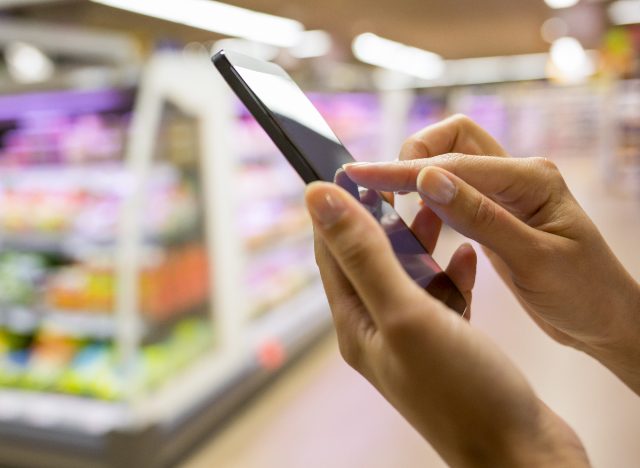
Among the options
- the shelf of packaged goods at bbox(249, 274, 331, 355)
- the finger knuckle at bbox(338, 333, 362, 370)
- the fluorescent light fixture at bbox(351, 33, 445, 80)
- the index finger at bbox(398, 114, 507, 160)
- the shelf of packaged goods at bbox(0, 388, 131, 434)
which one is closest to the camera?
the finger knuckle at bbox(338, 333, 362, 370)

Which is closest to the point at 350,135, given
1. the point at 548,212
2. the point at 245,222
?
the point at 245,222

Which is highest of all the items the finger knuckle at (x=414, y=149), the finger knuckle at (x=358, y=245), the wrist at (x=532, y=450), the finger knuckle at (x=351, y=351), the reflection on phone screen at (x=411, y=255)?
the finger knuckle at (x=414, y=149)

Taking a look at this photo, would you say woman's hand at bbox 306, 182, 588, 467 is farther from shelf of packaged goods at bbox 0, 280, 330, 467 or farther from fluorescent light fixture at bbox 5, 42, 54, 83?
fluorescent light fixture at bbox 5, 42, 54, 83

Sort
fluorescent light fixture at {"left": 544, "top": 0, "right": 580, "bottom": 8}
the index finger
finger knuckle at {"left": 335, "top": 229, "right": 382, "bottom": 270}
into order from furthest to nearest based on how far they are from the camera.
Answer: fluorescent light fixture at {"left": 544, "top": 0, "right": 580, "bottom": 8}, the index finger, finger knuckle at {"left": 335, "top": 229, "right": 382, "bottom": 270}

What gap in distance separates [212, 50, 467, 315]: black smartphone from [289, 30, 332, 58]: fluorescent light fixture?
12.8 m

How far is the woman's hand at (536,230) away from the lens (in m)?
0.63

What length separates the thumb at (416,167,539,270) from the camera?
60 centimetres

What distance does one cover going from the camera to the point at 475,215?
0.64m

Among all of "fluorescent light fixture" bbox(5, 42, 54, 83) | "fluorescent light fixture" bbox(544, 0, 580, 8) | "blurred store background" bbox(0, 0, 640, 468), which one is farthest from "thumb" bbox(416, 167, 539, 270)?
"fluorescent light fixture" bbox(5, 42, 54, 83)

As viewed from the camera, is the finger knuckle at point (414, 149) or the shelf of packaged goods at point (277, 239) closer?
the finger knuckle at point (414, 149)

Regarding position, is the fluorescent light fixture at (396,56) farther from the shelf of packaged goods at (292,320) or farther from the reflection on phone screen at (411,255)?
the reflection on phone screen at (411,255)

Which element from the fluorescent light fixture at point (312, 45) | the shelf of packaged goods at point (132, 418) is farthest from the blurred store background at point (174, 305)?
the fluorescent light fixture at point (312, 45)

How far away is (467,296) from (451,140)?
259 millimetres

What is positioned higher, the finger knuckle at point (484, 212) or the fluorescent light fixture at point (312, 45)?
the fluorescent light fixture at point (312, 45)
